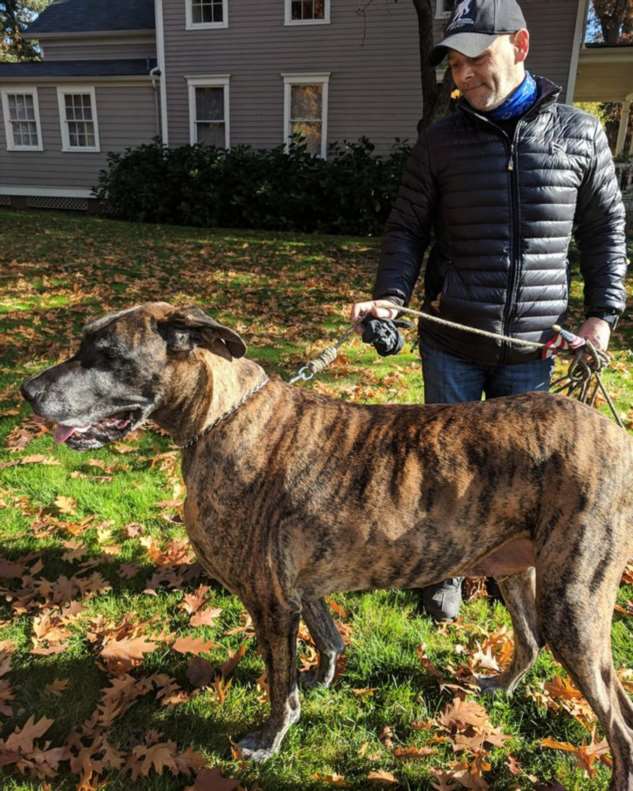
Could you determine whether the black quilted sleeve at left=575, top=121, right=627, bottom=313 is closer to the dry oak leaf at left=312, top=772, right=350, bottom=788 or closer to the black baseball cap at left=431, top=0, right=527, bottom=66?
the black baseball cap at left=431, top=0, right=527, bottom=66

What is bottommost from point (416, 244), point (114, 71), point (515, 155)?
point (416, 244)

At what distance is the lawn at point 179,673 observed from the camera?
8.64 ft

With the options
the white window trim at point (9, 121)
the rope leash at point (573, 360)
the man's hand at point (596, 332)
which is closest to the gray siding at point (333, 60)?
the white window trim at point (9, 121)

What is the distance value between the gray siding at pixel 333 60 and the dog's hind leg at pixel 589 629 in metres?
17.4

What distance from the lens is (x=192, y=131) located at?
19.5 m

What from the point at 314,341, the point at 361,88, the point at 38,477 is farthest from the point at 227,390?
the point at 361,88

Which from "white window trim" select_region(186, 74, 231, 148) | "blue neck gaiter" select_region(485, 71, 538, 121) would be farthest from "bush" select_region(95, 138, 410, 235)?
"blue neck gaiter" select_region(485, 71, 538, 121)

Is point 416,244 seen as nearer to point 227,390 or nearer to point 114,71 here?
point 227,390

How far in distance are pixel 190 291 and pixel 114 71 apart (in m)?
14.3

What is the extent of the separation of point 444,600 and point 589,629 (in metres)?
1.26

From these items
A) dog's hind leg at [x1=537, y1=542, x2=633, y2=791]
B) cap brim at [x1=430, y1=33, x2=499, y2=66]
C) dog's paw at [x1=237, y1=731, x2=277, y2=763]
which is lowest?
dog's paw at [x1=237, y1=731, x2=277, y2=763]

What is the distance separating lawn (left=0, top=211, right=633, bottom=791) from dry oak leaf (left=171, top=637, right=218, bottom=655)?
1 cm

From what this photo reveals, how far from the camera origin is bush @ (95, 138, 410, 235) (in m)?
16.0

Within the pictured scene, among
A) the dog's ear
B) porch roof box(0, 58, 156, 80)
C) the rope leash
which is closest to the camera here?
the dog's ear
